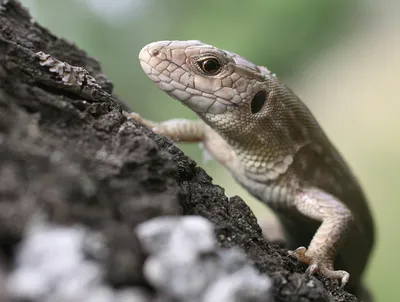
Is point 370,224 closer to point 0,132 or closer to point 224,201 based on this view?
point 224,201

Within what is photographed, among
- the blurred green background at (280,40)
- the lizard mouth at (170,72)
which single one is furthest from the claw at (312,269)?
the blurred green background at (280,40)

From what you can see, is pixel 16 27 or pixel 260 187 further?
pixel 260 187

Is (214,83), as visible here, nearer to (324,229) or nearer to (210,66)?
(210,66)

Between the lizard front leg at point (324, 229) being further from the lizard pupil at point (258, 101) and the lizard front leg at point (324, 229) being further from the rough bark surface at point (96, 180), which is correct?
the lizard pupil at point (258, 101)

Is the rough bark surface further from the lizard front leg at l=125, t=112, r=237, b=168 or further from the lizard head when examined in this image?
the lizard front leg at l=125, t=112, r=237, b=168

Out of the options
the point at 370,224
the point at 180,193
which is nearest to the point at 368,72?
the point at 370,224

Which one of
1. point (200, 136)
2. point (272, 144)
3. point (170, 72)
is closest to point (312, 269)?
point (272, 144)

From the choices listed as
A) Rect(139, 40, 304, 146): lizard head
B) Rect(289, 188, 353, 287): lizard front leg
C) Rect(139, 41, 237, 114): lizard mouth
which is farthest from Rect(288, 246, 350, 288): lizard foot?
Rect(139, 41, 237, 114): lizard mouth
